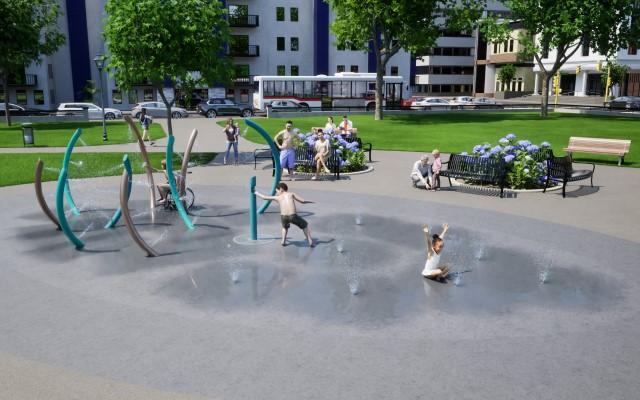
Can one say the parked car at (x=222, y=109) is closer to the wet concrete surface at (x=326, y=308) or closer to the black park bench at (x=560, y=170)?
the black park bench at (x=560, y=170)

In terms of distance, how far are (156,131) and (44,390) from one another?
30736 mm

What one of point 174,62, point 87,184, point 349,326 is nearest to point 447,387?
point 349,326

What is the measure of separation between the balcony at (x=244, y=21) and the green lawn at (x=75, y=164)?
4020 centimetres

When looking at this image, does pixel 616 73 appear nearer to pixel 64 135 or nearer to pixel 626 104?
pixel 626 104

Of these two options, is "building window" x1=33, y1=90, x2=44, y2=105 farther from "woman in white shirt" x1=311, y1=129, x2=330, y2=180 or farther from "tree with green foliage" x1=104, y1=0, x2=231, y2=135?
"woman in white shirt" x1=311, y1=129, x2=330, y2=180

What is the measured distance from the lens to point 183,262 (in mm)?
10117

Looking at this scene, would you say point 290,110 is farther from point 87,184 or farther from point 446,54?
point 446,54

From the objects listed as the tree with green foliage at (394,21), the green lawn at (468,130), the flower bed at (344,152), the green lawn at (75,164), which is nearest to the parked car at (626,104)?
the green lawn at (468,130)

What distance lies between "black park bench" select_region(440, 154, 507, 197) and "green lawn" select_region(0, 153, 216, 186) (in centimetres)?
998

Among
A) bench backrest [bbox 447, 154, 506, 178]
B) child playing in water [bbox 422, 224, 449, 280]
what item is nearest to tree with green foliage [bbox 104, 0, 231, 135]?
bench backrest [bbox 447, 154, 506, 178]

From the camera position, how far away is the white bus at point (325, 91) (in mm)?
49719

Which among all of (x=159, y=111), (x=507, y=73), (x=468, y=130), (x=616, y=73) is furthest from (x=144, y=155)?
(x=507, y=73)

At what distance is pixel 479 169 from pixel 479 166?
0.09 meters

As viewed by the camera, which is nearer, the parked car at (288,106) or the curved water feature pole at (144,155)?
the curved water feature pole at (144,155)
